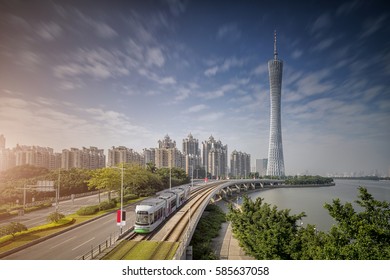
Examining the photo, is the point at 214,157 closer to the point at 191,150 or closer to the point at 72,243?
the point at 191,150

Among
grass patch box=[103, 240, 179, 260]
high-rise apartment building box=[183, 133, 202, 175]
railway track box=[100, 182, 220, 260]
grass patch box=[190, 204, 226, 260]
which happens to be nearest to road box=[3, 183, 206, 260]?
railway track box=[100, 182, 220, 260]

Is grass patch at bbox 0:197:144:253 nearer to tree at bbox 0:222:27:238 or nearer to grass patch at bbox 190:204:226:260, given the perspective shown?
tree at bbox 0:222:27:238

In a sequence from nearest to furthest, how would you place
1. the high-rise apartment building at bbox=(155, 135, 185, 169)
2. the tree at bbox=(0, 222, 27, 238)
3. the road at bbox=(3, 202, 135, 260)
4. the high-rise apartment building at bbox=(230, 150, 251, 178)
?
the road at bbox=(3, 202, 135, 260)
the tree at bbox=(0, 222, 27, 238)
the high-rise apartment building at bbox=(155, 135, 185, 169)
the high-rise apartment building at bbox=(230, 150, 251, 178)

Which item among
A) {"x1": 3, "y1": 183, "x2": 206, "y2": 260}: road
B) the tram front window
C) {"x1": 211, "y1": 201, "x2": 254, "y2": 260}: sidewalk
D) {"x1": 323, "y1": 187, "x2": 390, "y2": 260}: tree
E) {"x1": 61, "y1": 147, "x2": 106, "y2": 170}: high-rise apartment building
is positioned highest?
{"x1": 61, "y1": 147, "x2": 106, "y2": 170}: high-rise apartment building

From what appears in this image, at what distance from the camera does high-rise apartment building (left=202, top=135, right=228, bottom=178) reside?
137 feet

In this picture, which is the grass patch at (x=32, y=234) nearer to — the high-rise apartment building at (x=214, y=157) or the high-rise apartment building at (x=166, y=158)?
the high-rise apartment building at (x=166, y=158)

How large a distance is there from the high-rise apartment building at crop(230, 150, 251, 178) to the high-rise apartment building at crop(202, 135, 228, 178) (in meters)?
8.15

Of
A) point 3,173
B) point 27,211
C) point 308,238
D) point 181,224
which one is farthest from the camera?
point 3,173

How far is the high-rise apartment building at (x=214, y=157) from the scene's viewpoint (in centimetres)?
4182

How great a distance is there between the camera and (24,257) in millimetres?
8055

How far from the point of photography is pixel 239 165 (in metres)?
64.0
